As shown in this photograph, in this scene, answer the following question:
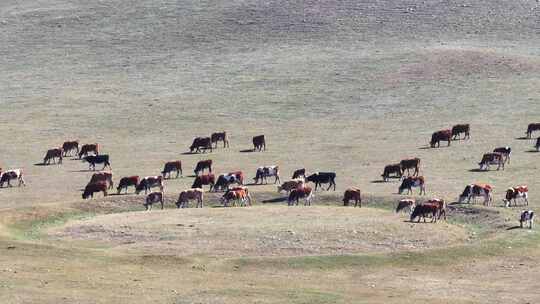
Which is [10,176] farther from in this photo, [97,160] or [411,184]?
[411,184]

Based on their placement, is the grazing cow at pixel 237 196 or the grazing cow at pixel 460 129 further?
the grazing cow at pixel 460 129

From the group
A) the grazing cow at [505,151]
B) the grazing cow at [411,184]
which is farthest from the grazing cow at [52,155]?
the grazing cow at [505,151]

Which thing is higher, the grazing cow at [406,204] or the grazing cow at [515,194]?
the grazing cow at [515,194]

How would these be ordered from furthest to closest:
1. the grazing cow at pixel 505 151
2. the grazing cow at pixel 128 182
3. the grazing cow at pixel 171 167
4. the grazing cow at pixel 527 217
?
the grazing cow at pixel 505 151, the grazing cow at pixel 171 167, the grazing cow at pixel 128 182, the grazing cow at pixel 527 217

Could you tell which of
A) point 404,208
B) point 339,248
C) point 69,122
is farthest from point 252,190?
point 69,122

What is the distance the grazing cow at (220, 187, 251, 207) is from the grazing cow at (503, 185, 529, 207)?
32.7 feet

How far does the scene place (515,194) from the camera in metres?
51.7

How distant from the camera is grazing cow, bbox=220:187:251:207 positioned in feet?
171

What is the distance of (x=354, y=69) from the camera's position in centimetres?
9081

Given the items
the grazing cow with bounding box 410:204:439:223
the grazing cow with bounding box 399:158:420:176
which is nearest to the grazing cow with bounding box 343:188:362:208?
the grazing cow with bounding box 410:204:439:223

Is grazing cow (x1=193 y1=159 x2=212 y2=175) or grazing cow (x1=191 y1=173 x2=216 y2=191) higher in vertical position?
grazing cow (x1=193 y1=159 x2=212 y2=175)

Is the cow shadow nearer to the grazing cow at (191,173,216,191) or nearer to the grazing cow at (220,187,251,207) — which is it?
the grazing cow at (220,187,251,207)

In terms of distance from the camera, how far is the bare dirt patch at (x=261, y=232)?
43781mm

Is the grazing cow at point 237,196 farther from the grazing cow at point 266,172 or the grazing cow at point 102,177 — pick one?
the grazing cow at point 102,177
